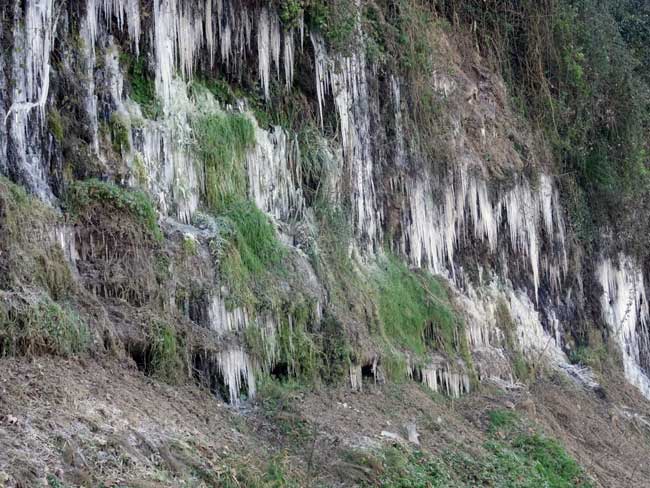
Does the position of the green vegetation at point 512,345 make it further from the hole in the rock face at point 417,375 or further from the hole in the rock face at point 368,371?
the hole in the rock face at point 368,371

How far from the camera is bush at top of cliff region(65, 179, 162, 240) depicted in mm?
11094

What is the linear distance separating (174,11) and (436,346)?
6.17 meters

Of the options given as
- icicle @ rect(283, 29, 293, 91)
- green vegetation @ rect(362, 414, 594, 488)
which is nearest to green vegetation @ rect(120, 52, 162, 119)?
icicle @ rect(283, 29, 293, 91)

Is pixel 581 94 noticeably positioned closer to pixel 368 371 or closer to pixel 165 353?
pixel 368 371

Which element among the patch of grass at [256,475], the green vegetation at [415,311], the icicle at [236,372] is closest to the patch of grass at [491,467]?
the patch of grass at [256,475]

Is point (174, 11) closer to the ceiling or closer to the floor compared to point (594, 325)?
closer to the ceiling

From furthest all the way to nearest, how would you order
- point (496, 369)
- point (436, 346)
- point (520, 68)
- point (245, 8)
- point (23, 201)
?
point (520, 68) < point (496, 369) < point (436, 346) < point (245, 8) < point (23, 201)

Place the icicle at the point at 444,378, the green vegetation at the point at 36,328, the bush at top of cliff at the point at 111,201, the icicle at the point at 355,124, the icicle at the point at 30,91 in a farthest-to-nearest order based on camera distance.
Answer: the icicle at the point at 355,124 < the icicle at the point at 444,378 < the bush at top of cliff at the point at 111,201 < the icicle at the point at 30,91 < the green vegetation at the point at 36,328

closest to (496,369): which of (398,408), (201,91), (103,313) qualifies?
(398,408)

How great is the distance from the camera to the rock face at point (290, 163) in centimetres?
1142

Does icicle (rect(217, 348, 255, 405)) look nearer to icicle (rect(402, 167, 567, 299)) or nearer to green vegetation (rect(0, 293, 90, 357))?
green vegetation (rect(0, 293, 90, 357))

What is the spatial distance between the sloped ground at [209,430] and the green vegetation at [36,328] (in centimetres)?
15

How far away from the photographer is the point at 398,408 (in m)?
13.7

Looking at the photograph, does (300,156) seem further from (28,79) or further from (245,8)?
(28,79)
